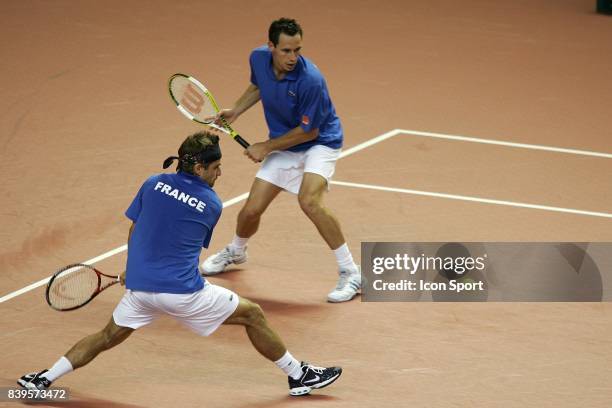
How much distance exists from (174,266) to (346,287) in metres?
2.46

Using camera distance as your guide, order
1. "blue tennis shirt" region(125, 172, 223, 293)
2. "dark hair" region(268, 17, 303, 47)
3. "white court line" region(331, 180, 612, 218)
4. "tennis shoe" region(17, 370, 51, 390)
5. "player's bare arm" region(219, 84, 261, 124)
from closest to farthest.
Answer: "blue tennis shirt" region(125, 172, 223, 293) → "tennis shoe" region(17, 370, 51, 390) → "dark hair" region(268, 17, 303, 47) → "player's bare arm" region(219, 84, 261, 124) → "white court line" region(331, 180, 612, 218)

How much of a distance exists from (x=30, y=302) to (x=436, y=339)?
3128mm

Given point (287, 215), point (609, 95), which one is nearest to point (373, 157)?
point (287, 215)

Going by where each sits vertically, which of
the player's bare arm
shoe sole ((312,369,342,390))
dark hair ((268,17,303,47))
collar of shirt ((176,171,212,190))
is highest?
dark hair ((268,17,303,47))

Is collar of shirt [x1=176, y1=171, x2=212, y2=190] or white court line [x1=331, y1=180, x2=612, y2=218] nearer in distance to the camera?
collar of shirt [x1=176, y1=171, x2=212, y2=190]

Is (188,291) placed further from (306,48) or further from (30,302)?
(306,48)

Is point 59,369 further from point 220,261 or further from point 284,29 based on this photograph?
point 284,29

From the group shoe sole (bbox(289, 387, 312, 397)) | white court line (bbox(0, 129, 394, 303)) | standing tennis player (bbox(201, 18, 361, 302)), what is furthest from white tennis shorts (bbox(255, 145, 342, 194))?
shoe sole (bbox(289, 387, 312, 397))

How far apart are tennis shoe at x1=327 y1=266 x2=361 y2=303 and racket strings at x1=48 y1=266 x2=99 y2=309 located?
210cm

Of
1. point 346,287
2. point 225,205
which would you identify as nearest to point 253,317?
→ point 346,287

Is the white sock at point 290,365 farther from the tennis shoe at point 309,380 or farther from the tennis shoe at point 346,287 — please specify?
the tennis shoe at point 346,287

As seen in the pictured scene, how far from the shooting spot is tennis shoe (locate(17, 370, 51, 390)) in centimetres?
747

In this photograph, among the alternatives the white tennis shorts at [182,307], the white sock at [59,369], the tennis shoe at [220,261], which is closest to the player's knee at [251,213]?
the tennis shoe at [220,261]

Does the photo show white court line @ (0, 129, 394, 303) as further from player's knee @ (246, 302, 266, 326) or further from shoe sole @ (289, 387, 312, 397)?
shoe sole @ (289, 387, 312, 397)
